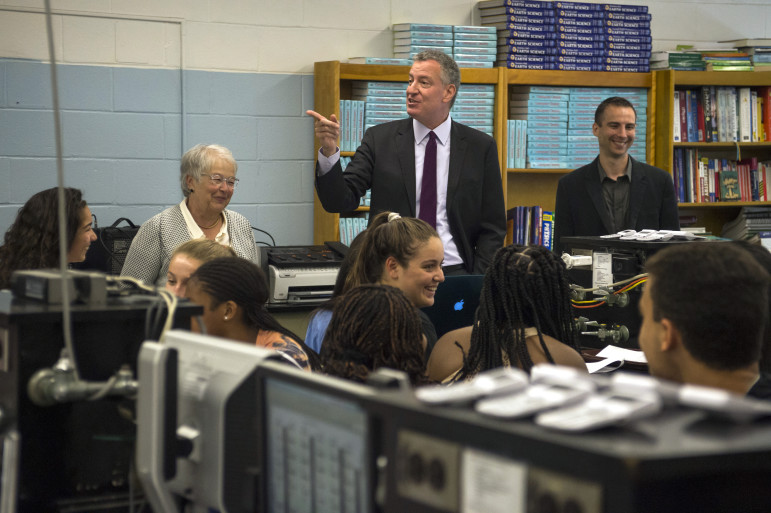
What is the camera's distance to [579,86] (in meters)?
4.71

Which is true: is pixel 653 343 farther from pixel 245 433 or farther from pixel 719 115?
pixel 719 115

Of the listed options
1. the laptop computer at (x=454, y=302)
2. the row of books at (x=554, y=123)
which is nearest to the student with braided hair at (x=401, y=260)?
the laptop computer at (x=454, y=302)

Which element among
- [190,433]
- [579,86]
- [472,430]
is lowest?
[190,433]

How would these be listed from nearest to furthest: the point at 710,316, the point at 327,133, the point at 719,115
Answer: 1. the point at 710,316
2. the point at 327,133
3. the point at 719,115

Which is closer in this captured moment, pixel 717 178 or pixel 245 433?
pixel 245 433

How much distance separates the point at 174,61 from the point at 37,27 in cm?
62

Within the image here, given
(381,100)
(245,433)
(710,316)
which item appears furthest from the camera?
(381,100)

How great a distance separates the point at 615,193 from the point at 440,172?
0.91 metres

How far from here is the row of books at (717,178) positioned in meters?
4.94

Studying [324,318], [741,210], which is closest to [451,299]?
[324,318]

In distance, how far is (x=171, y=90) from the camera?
426 cm

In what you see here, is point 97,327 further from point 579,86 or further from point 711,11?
point 711,11

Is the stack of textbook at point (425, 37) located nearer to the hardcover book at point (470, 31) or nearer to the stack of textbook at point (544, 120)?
the hardcover book at point (470, 31)

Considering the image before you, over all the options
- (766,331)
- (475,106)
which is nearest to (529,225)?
(475,106)
